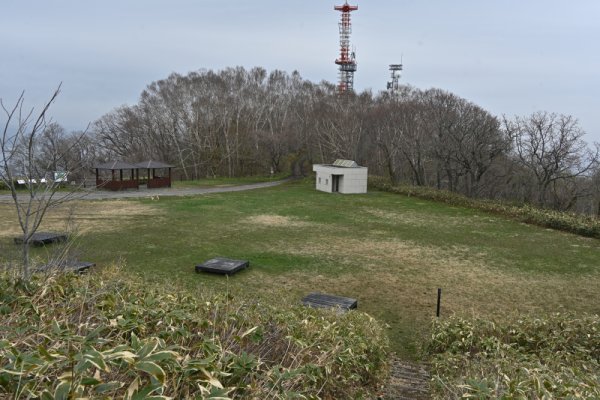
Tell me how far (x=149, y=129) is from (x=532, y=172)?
30.3 m

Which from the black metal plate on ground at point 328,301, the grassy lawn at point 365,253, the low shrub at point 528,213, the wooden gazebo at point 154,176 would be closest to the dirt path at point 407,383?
the grassy lawn at point 365,253

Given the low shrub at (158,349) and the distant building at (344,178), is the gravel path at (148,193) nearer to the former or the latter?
the distant building at (344,178)

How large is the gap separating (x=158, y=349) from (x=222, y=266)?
7858mm

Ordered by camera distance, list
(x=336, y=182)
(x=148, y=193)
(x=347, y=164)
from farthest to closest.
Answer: (x=347, y=164) → (x=336, y=182) → (x=148, y=193)

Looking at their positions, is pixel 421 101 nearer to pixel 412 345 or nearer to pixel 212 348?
pixel 412 345

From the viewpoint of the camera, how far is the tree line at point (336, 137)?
21188 millimetres

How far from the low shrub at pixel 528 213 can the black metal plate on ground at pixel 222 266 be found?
12250 mm

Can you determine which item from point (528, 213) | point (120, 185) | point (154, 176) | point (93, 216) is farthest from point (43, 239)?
point (528, 213)

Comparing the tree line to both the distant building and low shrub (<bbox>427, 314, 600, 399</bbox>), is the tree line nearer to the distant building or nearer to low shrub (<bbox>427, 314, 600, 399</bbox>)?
the distant building

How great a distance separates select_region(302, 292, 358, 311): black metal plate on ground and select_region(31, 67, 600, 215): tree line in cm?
1587

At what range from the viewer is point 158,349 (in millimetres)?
2379

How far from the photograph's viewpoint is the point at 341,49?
169ft

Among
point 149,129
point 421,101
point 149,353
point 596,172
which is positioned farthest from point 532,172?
point 149,129

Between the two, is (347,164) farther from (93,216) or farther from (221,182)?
(93,216)
